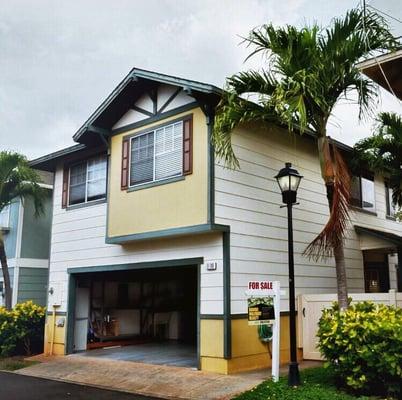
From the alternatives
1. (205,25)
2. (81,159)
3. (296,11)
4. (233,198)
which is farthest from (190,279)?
(296,11)

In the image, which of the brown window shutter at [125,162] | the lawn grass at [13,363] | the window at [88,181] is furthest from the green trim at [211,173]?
the lawn grass at [13,363]

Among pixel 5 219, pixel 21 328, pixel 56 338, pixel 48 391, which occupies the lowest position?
pixel 48 391

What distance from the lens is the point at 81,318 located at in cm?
1390

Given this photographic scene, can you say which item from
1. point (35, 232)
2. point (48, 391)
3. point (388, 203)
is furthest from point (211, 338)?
point (35, 232)

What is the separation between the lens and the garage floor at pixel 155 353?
37.4 ft

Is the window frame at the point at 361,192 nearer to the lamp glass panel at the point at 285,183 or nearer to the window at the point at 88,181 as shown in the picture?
the lamp glass panel at the point at 285,183

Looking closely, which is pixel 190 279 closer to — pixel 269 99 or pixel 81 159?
pixel 81 159

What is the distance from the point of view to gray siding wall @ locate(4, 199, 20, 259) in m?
17.8

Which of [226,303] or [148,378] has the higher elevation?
[226,303]

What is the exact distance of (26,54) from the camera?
1775 centimetres

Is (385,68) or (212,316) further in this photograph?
(212,316)

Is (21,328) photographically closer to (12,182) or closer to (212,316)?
(12,182)

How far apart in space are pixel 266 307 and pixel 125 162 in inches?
206

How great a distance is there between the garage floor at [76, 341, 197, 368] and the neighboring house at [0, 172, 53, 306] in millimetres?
5153
